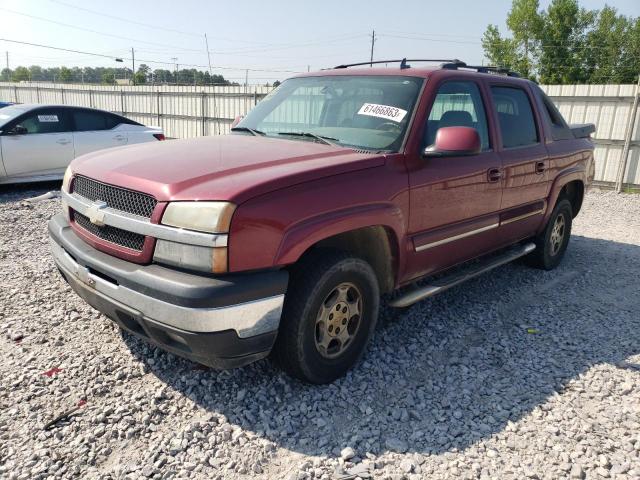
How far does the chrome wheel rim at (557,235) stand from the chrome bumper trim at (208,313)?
157 inches

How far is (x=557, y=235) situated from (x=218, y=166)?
4258mm

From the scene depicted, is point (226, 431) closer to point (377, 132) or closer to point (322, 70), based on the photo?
point (377, 132)

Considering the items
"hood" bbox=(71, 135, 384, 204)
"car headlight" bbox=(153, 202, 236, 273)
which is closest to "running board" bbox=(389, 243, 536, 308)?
"hood" bbox=(71, 135, 384, 204)

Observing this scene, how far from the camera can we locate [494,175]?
4.09 meters

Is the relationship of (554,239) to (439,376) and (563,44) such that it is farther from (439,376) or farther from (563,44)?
(563,44)

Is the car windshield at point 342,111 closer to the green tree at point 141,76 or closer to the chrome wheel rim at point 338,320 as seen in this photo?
the chrome wheel rim at point 338,320

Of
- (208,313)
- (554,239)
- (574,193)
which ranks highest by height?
(574,193)

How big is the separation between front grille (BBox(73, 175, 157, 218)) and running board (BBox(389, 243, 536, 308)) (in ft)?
5.60

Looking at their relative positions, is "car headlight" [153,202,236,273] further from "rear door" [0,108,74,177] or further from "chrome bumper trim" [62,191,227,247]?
"rear door" [0,108,74,177]

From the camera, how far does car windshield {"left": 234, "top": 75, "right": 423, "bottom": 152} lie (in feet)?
11.4

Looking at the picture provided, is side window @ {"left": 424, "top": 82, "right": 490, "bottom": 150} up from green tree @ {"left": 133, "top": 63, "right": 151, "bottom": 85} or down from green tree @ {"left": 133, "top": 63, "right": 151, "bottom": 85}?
down

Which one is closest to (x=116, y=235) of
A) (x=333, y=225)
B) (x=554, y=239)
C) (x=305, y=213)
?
(x=305, y=213)

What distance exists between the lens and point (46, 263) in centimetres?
508

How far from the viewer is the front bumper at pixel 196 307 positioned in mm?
2449
